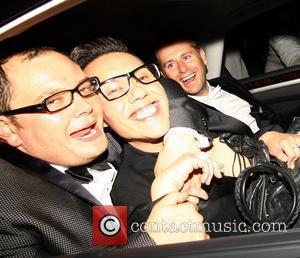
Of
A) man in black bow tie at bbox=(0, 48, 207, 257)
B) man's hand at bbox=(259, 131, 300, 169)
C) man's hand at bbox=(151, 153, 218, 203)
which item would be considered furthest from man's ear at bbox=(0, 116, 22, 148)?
man's hand at bbox=(259, 131, 300, 169)

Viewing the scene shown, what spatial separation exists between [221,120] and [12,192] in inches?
37.8

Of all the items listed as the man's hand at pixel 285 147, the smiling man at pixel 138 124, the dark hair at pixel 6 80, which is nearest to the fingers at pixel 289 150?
the man's hand at pixel 285 147

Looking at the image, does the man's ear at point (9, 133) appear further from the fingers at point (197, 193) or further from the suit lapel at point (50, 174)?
the fingers at point (197, 193)

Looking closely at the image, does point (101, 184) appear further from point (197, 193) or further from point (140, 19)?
point (140, 19)

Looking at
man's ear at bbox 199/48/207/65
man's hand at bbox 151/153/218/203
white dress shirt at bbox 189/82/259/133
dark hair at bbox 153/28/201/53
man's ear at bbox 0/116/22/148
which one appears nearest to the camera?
man's hand at bbox 151/153/218/203

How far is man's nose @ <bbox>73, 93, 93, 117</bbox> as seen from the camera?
1.38m

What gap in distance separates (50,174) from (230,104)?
4.00ft

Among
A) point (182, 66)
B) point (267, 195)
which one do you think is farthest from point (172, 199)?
point (182, 66)

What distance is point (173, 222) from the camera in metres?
1.15

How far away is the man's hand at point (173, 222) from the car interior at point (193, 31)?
0.36 feet

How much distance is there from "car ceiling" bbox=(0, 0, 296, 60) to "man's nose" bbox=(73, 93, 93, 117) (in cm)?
26

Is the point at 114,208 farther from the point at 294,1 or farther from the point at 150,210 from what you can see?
the point at 294,1

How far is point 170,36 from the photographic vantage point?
228cm

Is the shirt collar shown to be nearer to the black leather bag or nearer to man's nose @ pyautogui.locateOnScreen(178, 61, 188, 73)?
man's nose @ pyautogui.locateOnScreen(178, 61, 188, 73)
